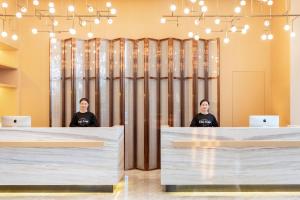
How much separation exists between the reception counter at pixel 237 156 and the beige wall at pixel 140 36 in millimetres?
2563

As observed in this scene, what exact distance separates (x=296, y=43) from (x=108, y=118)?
388cm

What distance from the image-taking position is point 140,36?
859 cm

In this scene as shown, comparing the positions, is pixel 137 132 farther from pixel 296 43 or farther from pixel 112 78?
pixel 296 43

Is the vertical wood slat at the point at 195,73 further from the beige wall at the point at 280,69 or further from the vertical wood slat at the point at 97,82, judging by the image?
the vertical wood slat at the point at 97,82

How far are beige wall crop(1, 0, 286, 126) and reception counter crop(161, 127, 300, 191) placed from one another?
2.56 metres

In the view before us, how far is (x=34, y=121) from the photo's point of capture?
339 inches

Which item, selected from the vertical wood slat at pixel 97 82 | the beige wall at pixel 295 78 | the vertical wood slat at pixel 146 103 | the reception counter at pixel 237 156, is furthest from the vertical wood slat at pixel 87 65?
the beige wall at pixel 295 78

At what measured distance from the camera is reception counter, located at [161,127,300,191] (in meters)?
6.03

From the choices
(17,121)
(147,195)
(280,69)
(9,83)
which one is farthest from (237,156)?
(9,83)

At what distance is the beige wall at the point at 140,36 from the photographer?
859 centimetres

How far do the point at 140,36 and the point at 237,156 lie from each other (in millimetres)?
3665

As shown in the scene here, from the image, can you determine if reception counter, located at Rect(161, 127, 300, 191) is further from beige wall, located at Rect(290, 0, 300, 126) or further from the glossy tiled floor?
beige wall, located at Rect(290, 0, 300, 126)

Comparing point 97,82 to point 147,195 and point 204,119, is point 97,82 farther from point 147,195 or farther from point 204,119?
point 147,195

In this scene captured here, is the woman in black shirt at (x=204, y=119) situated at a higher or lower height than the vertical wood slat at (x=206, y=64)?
lower
